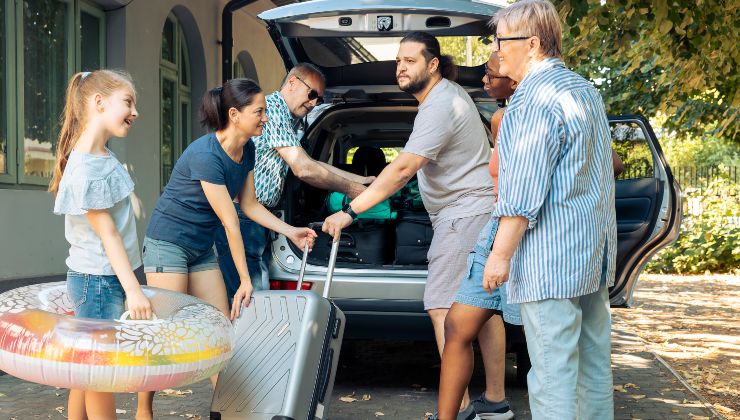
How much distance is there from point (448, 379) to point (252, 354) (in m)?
0.98

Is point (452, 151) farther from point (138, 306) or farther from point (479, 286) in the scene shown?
point (138, 306)

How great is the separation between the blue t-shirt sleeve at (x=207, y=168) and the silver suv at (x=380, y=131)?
3.82 ft

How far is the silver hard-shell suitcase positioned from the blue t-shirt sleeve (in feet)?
1.86

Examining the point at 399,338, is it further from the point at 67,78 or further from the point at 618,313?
the point at 618,313

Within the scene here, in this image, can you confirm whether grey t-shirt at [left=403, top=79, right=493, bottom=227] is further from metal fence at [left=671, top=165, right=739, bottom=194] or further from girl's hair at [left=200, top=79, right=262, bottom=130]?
metal fence at [left=671, top=165, right=739, bottom=194]

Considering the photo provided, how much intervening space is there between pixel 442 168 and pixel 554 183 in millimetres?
1488

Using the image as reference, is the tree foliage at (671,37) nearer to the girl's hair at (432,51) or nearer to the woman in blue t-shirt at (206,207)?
the girl's hair at (432,51)

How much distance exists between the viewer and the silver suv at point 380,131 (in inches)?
200

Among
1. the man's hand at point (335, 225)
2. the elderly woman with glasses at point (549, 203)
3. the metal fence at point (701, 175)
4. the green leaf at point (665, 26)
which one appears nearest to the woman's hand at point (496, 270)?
the elderly woman with glasses at point (549, 203)

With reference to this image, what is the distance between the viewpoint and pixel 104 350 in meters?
3.09

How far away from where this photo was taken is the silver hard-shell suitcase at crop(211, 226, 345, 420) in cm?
393

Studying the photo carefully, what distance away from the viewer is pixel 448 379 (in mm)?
4449

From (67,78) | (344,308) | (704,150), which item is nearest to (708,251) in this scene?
(67,78)

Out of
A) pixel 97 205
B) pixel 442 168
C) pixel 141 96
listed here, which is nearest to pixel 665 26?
pixel 442 168
